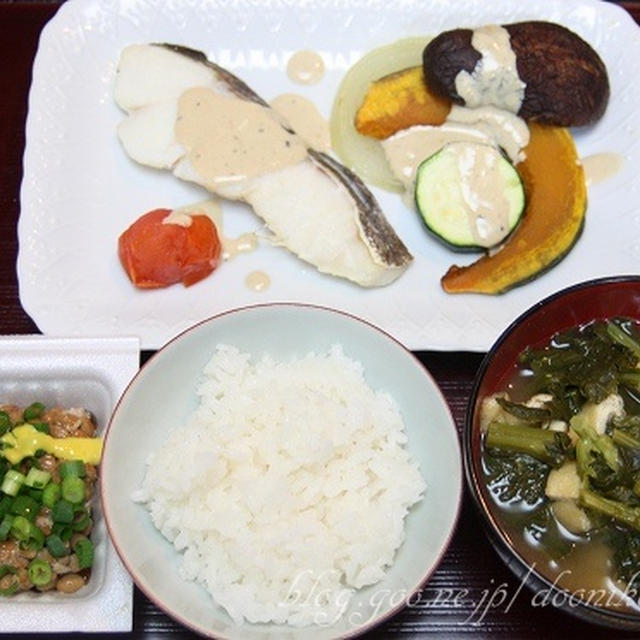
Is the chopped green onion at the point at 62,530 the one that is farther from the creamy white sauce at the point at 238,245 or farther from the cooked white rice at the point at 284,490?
the creamy white sauce at the point at 238,245

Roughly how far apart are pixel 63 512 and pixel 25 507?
0.37ft

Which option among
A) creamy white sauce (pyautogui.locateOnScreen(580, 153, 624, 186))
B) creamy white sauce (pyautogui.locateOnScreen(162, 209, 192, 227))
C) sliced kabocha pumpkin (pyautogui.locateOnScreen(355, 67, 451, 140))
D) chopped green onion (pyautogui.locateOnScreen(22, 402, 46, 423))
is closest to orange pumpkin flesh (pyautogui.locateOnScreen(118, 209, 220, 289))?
creamy white sauce (pyautogui.locateOnScreen(162, 209, 192, 227))

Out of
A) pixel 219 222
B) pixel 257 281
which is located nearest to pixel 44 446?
pixel 257 281

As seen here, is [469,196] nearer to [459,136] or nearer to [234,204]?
[459,136]

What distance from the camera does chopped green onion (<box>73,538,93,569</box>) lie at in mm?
2314

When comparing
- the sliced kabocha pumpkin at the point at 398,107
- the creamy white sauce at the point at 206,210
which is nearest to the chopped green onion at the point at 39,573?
the creamy white sauce at the point at 206,210

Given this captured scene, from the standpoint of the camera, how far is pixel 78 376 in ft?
8.25

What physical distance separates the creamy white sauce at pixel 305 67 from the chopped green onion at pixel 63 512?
159 centimetres

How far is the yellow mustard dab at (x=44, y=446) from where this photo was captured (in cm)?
237

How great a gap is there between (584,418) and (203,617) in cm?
99

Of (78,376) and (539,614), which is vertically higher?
(78,376)

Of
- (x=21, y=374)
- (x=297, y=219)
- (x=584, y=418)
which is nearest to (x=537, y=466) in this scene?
(x=584, y=418)

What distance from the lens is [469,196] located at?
9.56ft

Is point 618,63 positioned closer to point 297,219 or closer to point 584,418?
point 297,219
